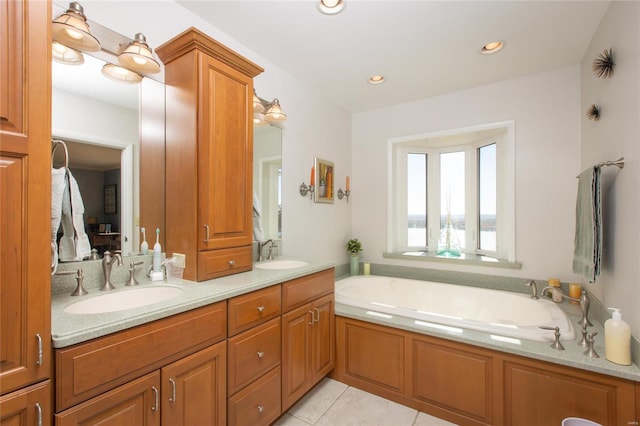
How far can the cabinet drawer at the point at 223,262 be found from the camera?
1534 mm

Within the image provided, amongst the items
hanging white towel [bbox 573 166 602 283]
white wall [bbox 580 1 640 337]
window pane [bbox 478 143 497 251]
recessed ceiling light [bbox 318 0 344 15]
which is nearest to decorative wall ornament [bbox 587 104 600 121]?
white wall [bbox 580 1 640 337]

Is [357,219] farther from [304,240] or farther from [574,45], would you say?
[574,45]

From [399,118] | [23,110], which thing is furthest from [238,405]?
[399,118]

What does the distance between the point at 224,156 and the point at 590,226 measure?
221cm

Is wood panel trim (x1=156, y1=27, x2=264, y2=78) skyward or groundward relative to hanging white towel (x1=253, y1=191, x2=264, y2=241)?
skyward

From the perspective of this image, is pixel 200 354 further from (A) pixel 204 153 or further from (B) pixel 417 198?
(B) pixel 417 198

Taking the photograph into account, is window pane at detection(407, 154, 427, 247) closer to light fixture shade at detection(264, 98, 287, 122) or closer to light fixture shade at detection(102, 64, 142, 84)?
light fixture shade at detection(264, 98, 287, 122)

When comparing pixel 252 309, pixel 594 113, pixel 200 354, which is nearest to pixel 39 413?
pixel 200 354

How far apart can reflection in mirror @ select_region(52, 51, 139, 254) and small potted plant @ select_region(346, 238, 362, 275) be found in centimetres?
223

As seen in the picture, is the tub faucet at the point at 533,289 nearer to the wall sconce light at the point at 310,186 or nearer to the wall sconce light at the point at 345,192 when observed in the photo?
the wall sconce light at the point at 345,192

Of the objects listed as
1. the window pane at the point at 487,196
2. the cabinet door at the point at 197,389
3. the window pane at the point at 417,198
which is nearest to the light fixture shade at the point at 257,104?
the cabinet door at the point at 197,389

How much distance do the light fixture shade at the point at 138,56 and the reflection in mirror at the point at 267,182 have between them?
836mm

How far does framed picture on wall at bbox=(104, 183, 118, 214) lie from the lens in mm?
1464

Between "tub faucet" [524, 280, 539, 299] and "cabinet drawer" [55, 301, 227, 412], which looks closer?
"cabinet drawer" [55, 301, 227, 412]
